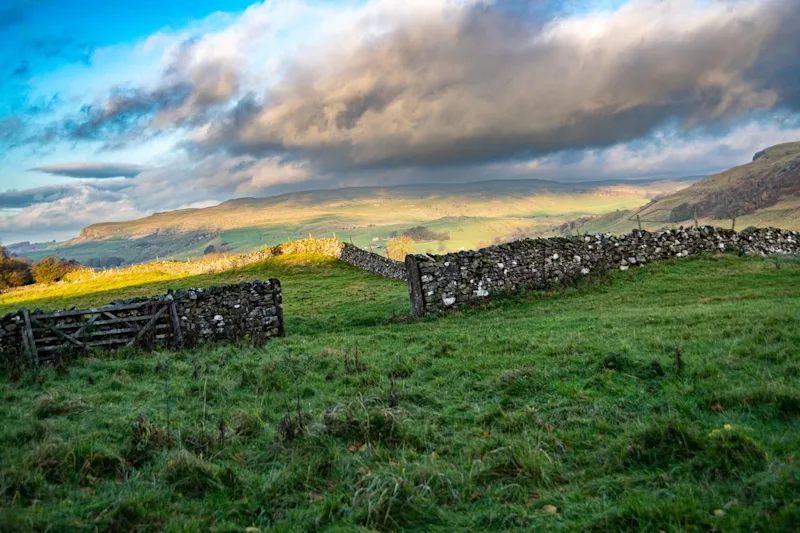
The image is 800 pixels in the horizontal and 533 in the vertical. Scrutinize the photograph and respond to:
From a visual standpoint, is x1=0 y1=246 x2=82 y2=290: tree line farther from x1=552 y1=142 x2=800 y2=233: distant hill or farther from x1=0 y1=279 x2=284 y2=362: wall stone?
x1=552 y1=142 x2=800 y2=233: distant hill

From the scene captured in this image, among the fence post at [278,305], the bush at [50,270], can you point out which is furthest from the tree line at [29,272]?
the fence post at [278,305]

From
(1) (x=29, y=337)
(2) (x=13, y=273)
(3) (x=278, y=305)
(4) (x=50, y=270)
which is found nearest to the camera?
(1) (x=29, y=337)

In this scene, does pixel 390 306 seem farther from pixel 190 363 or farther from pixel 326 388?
pixel 326 388

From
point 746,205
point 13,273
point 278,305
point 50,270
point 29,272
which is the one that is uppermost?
point 13,273

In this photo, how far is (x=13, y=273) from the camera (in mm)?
56188

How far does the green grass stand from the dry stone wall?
8.09 meters

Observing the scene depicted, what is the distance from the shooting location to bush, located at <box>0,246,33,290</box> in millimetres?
55219

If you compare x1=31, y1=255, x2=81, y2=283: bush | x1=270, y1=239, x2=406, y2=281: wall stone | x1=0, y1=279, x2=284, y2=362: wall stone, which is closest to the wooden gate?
x1=0, y1=279, x2=284, y2=362: wall stone

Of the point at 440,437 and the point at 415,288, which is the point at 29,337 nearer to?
the point at 415,288

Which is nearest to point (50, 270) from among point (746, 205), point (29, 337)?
point (29, 337)

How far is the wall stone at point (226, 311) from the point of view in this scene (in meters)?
16.5

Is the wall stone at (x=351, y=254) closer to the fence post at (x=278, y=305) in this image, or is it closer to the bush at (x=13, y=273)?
the fence post at (x=278, y=305)

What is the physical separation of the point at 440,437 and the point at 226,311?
42.9ft

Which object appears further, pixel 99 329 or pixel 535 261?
pixel 535 261
